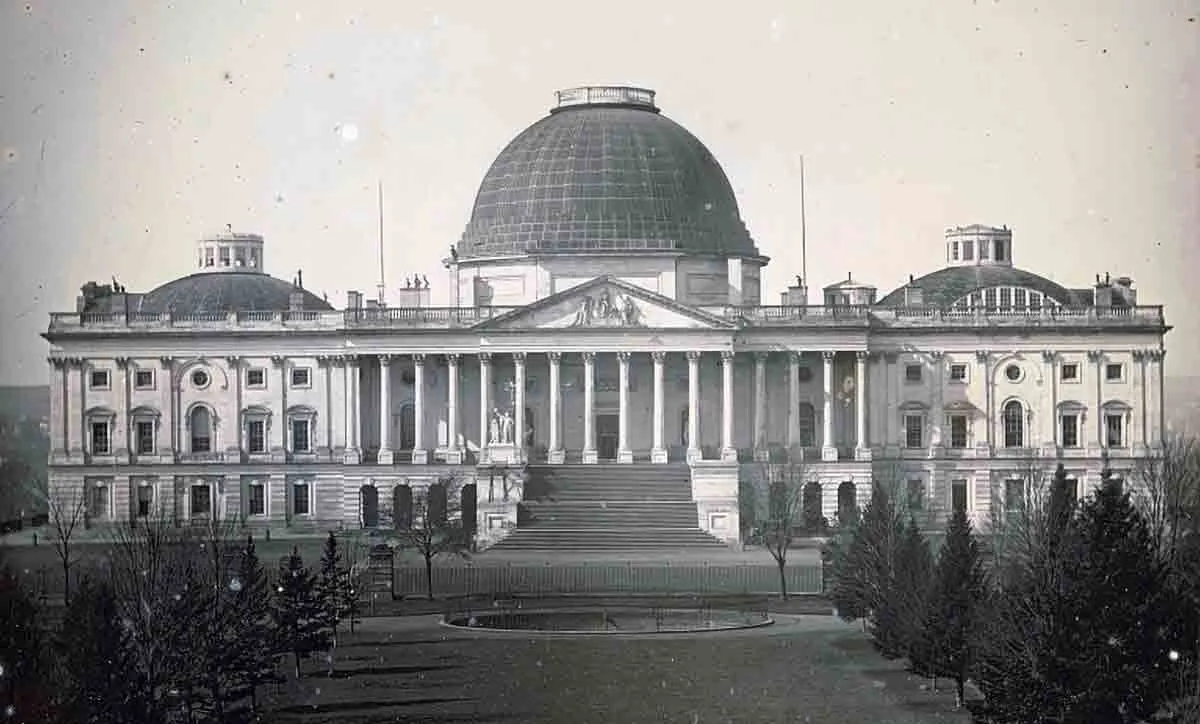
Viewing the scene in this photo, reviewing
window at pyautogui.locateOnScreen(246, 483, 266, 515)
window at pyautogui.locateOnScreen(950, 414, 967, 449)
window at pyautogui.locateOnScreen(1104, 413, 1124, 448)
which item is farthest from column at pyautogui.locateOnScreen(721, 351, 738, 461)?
window at pyautogui.locateOnScreen(246, 483, 266, 515)

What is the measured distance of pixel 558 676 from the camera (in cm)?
6075

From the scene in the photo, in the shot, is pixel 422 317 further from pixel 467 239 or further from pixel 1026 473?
pixel 1026 473

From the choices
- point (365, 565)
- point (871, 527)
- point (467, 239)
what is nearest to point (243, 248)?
point (467, 239)

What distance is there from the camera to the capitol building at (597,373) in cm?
11281

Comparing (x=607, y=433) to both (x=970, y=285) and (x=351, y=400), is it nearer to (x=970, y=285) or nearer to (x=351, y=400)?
(x=351, y=400)

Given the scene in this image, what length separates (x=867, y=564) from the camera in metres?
67.9

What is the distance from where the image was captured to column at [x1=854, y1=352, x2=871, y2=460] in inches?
4473

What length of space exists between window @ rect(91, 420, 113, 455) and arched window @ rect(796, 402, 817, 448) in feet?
105

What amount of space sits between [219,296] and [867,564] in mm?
59194

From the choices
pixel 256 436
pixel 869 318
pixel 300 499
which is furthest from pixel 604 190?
pixel 300 499

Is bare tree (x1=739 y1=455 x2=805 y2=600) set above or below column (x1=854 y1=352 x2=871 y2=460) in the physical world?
below

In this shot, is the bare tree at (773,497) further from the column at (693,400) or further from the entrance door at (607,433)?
the entrance door at (607,433)

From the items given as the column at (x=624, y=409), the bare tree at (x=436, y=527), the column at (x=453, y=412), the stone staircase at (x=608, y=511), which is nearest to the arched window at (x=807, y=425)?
the column at (x=624, y=409)

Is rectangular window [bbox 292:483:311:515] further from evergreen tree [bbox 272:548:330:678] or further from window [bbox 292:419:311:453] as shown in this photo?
evergreen tree [bbox 272:548:330:678]
